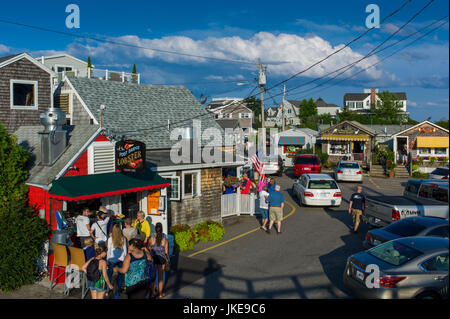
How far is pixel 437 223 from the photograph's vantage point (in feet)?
35.6

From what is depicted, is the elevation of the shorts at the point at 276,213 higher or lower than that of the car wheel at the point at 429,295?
higher

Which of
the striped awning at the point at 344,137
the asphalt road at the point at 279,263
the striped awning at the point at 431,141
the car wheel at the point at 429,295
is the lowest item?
the asphalt road at the point at 279,263

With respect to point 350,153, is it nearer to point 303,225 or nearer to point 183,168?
point 303,225

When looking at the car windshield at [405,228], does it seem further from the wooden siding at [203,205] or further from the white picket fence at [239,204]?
the white picket fence at [239,204]

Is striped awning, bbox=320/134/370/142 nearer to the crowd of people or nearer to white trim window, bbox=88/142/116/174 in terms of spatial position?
white trim window, bbox=88/142/116/174

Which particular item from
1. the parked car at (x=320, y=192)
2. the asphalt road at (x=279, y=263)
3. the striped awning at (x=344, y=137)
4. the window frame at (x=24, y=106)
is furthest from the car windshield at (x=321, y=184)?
the striped awning at (x=344, y=137)

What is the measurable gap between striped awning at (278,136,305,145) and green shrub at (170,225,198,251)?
30.9m

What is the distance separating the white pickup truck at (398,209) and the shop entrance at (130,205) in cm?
858

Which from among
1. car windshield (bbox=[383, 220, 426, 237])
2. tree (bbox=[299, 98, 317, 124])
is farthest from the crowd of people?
tree (bbox=[299, 98, 317, 124])

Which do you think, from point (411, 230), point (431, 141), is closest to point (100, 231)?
point (411, 230)

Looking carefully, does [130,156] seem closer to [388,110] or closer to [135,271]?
[135,271]

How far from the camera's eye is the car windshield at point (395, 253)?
8.36 meters

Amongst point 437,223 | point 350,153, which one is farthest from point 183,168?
point 350,153

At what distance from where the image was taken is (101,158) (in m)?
12.6
